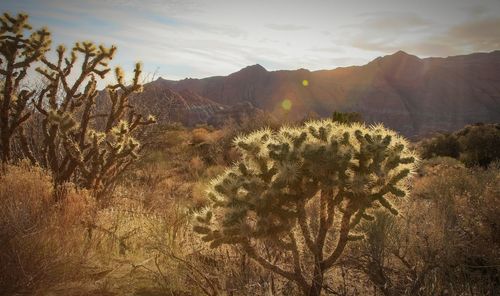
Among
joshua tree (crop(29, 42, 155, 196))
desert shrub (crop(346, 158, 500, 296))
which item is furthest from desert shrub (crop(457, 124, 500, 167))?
joshua tree (crop(29, 42, 155, 196))

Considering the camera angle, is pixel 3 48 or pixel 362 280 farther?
pixel 3 48

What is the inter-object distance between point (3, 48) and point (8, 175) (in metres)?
2.23

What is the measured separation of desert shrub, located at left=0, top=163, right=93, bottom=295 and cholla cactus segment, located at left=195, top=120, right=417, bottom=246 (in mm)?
1411

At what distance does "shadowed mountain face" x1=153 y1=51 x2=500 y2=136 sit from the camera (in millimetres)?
82438

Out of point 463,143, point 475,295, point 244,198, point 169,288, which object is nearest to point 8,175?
point 169,288

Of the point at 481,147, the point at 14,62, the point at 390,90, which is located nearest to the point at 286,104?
the point at 390,90

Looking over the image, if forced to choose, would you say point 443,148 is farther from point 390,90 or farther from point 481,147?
Answer: point 390,90

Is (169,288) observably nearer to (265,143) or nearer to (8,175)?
(265,143)

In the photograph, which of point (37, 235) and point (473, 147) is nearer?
point (37, 235)

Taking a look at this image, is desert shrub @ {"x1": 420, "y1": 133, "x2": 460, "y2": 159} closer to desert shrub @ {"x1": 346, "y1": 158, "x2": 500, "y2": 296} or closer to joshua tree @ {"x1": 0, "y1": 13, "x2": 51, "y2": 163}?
desert shrub @ {"x1": 346, "y1": 158, "x2": 500, "y2": 296}

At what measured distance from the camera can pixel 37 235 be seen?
3918mm

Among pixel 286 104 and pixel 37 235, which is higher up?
pixel 286 104

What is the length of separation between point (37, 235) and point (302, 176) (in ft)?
8.67

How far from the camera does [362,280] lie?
4113 mm
